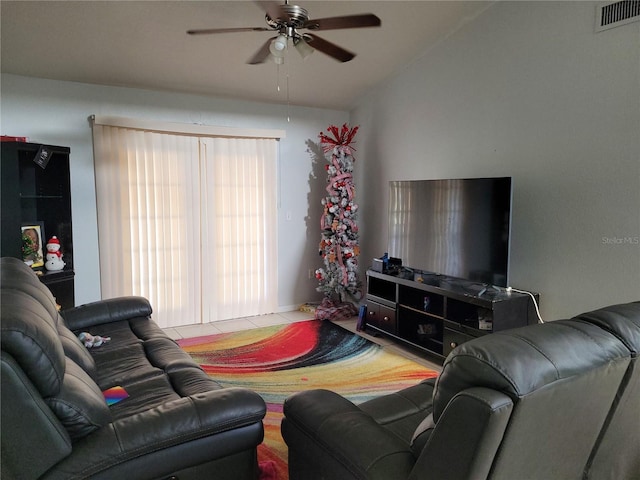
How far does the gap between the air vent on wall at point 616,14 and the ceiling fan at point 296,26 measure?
5.17 feet

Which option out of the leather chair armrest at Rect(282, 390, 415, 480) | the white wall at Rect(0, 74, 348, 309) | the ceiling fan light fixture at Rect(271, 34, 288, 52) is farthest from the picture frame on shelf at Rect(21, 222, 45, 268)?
the leather chair armrest at Rect(282, 390, 415, 480)

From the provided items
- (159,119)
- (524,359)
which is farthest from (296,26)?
(159,119)

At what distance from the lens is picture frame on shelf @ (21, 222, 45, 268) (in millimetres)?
3585

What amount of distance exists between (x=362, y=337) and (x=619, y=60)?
301 centimetres

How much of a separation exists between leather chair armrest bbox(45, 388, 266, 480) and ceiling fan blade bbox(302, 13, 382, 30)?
6.34 ft

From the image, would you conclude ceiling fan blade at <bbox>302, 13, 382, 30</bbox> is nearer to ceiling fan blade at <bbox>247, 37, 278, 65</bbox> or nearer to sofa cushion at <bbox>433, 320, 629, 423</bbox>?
ceiling fan blade at <bbox>247, 37, 278, 65</bbox>

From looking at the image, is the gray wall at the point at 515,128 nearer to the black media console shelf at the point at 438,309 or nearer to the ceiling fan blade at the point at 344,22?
the black media console shelf at the point at 438,309

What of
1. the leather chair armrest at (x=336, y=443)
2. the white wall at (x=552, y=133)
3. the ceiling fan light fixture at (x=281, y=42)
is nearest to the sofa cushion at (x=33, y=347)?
Result: the leather chair armrest at (x=336, y=443)

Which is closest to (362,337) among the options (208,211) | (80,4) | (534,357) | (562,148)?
(208,211)

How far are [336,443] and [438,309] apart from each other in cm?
241

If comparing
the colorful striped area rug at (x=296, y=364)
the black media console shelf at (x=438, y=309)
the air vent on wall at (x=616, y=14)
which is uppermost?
the air vent on wall at (x=616, y=14)

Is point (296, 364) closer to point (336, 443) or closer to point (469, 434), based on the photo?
point (336, 443)

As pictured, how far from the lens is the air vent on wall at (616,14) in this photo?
8.58ft

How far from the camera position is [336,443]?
136cm
